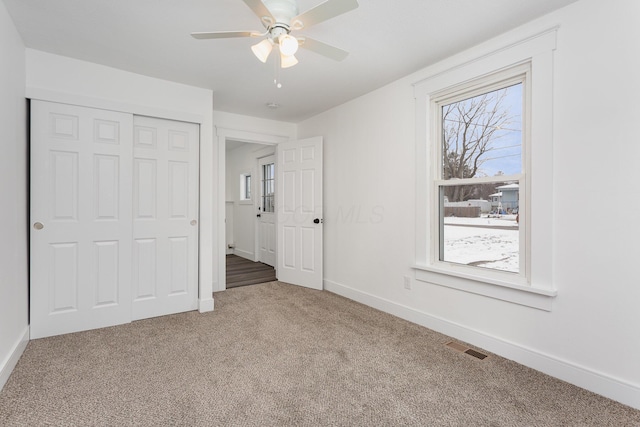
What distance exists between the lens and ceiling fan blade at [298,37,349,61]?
1.88m

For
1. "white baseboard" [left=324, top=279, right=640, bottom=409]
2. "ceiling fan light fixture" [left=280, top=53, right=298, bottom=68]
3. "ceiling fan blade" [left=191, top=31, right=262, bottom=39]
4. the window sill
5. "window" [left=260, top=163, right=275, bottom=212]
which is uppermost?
"ceiling fan blade" [left=191, top=31, right=262, bottom=39]

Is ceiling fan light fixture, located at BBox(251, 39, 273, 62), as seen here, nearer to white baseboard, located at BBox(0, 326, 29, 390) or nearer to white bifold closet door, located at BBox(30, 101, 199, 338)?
white bifold closet door, located at BBox(30, 101, 199, 338)

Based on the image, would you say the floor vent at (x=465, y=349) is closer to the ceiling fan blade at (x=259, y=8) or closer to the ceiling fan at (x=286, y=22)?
the ceiling fan at (x=286, y=22)

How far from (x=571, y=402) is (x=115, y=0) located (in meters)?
3.78

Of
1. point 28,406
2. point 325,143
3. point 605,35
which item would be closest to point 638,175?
point 605,35

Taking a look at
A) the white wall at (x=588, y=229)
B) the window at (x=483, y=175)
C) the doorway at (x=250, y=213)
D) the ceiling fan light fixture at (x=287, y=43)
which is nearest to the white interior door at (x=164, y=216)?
the doorway at (x=250, y=213)

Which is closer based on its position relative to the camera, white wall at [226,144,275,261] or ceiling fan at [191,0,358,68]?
ceiling fan at [191,0,358,68]

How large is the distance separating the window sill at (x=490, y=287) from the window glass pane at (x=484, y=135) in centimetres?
72

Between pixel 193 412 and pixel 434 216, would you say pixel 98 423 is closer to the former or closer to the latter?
pixel 193 412

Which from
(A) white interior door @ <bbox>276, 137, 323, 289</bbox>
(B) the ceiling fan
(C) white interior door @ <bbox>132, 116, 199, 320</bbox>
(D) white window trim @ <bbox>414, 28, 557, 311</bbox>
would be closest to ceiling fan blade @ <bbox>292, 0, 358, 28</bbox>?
(B) the ceiling fan

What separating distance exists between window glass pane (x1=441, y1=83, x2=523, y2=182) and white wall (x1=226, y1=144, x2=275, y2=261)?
341cm

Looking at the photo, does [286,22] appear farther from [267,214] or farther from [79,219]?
[267,214]

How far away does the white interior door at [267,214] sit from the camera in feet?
18.7

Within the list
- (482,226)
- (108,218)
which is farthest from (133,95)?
(482,226)
